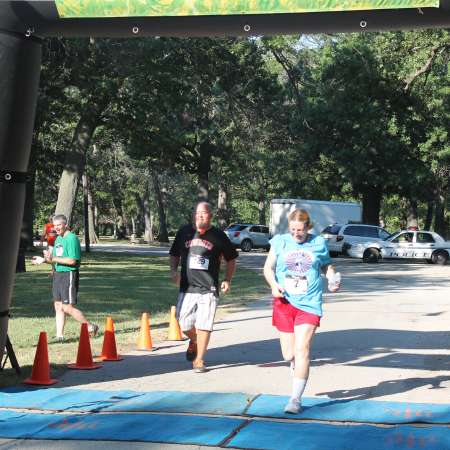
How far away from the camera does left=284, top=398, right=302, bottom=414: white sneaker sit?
730 centimetres

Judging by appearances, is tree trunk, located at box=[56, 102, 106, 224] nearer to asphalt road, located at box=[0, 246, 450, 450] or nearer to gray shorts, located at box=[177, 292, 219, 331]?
asphalt road, located at box=[0, 246, 450, 450]

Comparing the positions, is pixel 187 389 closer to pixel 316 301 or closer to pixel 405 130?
pixel 316 301

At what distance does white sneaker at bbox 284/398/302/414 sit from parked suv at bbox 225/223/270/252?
138ft

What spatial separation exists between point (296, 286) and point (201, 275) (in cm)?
211

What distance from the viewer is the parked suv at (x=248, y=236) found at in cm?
4972

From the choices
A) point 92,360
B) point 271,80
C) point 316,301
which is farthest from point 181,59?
point 316,301

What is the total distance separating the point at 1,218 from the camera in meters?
7.96

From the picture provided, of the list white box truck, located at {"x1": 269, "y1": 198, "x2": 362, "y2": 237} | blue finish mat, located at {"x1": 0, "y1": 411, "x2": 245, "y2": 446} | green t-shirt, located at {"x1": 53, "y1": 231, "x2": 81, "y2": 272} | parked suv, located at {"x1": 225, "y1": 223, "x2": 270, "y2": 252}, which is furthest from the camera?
parked suv, located at {"x1": 225, "y1": 223, "x2": 270, "y2": 252}

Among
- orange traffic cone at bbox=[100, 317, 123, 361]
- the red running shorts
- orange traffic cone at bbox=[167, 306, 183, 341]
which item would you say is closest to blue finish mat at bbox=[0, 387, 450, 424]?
the red running shorts

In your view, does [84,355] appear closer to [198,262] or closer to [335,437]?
[198,262]

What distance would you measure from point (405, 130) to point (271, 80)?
477 inches

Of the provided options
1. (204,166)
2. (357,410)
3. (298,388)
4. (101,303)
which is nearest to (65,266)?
(298,388)

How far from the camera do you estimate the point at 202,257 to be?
9.53 metres

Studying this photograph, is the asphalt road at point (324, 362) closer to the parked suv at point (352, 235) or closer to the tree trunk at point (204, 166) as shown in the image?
the parked suv at point (352, 235)
